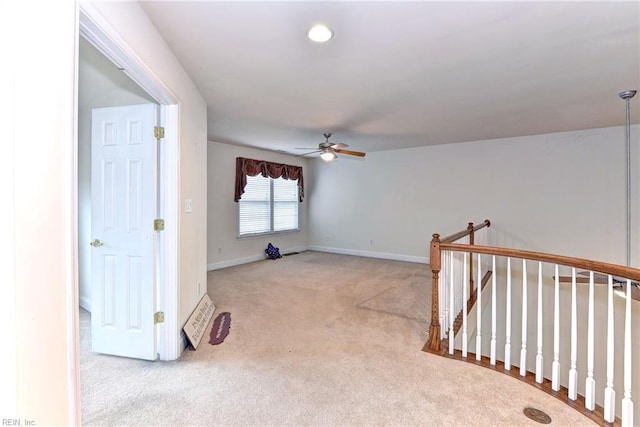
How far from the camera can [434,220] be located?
596cm

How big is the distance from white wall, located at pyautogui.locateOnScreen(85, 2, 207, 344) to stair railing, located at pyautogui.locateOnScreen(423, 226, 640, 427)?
2242 millimetres

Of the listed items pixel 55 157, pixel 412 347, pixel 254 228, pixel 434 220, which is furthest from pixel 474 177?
pixel 55 157

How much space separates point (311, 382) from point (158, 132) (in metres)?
2.25

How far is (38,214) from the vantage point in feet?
3.29

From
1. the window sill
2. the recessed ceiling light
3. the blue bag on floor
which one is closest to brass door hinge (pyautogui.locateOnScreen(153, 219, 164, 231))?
the recessed ceiling light

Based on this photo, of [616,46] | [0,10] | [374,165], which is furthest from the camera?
[374,165]

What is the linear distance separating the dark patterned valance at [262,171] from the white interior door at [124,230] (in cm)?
339

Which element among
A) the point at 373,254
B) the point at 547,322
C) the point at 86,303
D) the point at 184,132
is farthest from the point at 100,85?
the point at 547,322

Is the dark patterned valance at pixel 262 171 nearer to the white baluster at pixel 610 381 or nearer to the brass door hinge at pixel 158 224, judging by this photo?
the brass door hinge at pixel 158 224

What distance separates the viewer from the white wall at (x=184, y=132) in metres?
1.59

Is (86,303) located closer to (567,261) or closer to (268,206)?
(268,206)

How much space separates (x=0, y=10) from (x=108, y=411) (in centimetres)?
208

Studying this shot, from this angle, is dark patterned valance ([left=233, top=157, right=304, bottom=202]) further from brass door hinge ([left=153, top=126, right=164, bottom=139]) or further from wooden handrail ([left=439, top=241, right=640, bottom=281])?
wooden handrail ([left=439, top=241, right=640, bottom=281])

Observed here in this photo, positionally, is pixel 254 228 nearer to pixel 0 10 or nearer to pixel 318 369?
pixel 318 369
